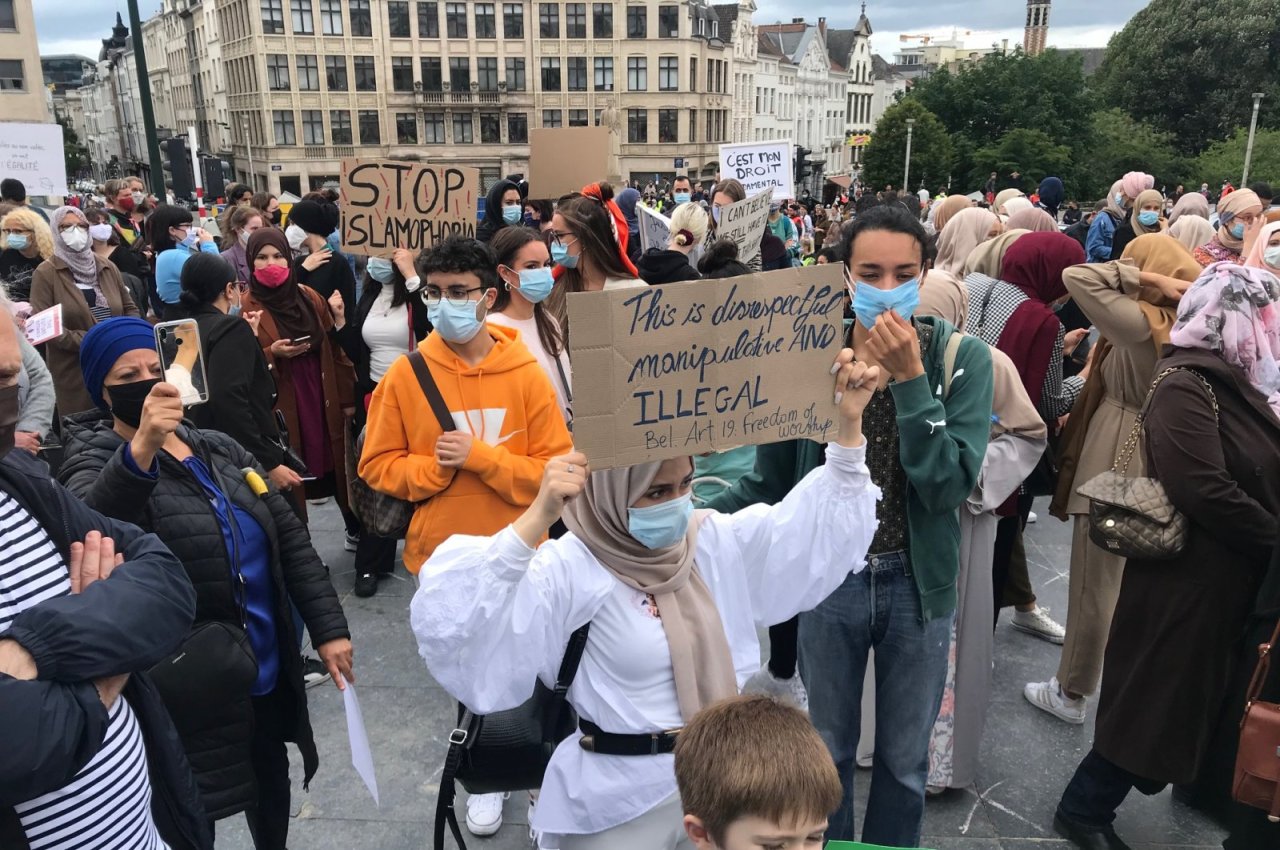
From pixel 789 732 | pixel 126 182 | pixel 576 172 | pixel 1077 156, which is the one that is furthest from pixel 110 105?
pixel 789 732

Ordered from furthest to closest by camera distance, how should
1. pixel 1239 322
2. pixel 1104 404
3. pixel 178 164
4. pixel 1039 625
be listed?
pixel 178 164 → pixel 1039 625 → pixel 1104 404 → pixel 1239 322

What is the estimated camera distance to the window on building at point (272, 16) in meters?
53.5

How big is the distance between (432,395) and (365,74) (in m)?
58.8

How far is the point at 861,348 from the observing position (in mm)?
2451

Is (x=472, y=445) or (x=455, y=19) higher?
(x=455, y=19)

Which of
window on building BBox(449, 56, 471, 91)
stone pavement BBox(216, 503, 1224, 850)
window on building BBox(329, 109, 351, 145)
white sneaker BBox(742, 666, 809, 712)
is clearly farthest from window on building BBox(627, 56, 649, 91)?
white sneaker BBox(742, 666, 809, 712)

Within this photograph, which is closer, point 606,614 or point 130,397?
point 606,614

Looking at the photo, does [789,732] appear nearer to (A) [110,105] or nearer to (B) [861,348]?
(B) [861,348]

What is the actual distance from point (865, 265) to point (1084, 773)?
Result: 6.74ft

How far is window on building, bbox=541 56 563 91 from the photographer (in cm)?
5719

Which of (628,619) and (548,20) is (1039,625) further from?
(548,20)

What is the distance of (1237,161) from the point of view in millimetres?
35875


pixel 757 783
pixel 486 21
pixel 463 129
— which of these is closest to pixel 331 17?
pixel 486 21

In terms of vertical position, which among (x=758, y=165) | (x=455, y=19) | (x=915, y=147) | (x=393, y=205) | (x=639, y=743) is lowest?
(x=639, y=743)
